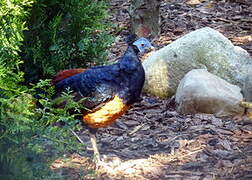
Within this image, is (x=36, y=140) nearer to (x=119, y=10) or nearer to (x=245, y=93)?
(x=245, y=93)

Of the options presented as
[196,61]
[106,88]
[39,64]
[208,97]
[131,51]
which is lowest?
[208,97]

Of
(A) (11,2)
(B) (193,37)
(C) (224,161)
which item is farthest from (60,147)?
(B) (193,37)

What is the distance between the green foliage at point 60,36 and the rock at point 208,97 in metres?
1.13

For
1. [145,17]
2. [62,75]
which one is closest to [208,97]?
[62,75]

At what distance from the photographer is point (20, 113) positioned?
3084 millimetres

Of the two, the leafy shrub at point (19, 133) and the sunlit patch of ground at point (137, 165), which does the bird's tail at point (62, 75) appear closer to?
the sunlit patch of ground at point (137, 165)

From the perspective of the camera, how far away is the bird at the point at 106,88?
454cm

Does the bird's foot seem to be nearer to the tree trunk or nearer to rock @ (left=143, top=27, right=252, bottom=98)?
rock @ (left=143, top=27, right=252, bottom=98)

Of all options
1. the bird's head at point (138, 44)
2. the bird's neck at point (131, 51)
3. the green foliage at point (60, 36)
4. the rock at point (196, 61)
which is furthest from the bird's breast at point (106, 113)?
the rock at point (196, 61)

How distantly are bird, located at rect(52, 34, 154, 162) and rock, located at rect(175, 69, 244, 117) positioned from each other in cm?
114

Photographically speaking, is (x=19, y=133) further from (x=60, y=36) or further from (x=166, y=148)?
(x=60, y=36)

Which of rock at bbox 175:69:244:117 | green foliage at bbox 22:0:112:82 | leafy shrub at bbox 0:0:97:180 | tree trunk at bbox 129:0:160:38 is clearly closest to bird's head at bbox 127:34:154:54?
green foliage at bbox 22:0:112:82

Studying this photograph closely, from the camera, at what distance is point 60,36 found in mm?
5277

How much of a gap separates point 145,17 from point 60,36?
9.60 feet
